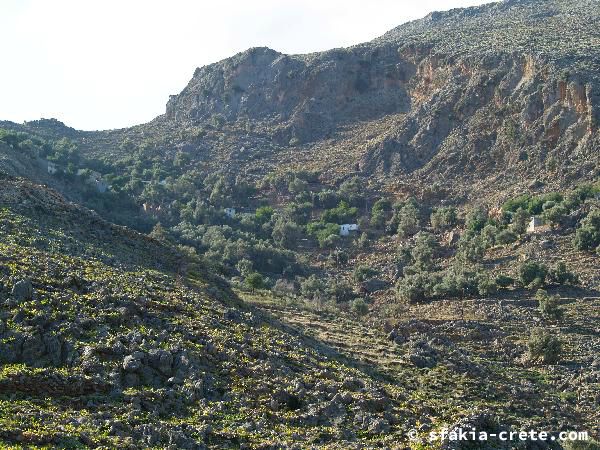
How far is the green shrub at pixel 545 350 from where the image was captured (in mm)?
24250

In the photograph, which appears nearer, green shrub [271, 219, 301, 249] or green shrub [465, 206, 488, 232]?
green shrub [465, 206, 488, 232]

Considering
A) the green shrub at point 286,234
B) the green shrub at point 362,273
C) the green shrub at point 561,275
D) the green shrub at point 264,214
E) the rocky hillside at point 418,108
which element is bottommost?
the green shrub at point 561,275

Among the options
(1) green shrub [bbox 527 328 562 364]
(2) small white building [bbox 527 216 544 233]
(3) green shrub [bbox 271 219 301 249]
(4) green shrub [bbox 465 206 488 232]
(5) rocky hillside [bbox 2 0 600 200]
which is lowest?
(1) green shrub [bbox 527 328 562 364]

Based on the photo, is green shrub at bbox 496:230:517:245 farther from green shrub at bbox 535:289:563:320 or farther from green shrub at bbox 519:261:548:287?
green shrub at bbox 535:289:563:320

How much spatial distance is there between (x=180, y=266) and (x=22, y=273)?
8541 mm

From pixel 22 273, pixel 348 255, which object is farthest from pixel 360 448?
pixel 348 255

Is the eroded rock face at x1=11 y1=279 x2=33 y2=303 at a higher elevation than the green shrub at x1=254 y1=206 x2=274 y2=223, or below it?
higher


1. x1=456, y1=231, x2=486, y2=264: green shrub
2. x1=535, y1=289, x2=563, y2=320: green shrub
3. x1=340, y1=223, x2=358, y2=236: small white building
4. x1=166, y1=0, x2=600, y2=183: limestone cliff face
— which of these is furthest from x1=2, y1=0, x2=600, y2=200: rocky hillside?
x1=535, y1=289, x2=563, y2=320: green shrub

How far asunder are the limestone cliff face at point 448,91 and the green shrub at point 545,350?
19.1 metres

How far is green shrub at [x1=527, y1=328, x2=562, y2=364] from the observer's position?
79.6 ft

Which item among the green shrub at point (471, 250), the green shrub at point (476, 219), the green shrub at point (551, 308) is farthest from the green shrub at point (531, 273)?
the green shrub at point (476, 219)

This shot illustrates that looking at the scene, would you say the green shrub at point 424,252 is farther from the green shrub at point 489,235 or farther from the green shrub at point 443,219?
the green shrub at point 489,235

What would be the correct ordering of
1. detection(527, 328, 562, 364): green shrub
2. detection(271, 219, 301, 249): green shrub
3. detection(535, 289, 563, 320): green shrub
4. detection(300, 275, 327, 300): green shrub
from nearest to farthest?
detection(527, 328, 562, 364): green shrub → detection(535, 289, 563, 320): green shrub → detection(300, 275, 327, 300): green shrub → detection(271, 219, 301, 249): green shrub

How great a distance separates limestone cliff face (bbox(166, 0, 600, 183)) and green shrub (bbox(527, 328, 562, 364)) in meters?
19.1
